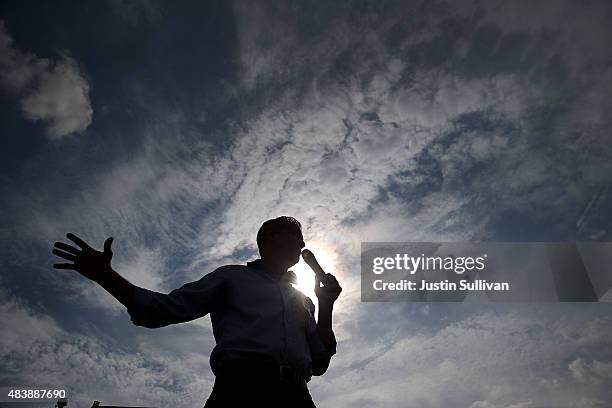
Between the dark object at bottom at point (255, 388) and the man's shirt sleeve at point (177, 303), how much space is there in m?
0.48

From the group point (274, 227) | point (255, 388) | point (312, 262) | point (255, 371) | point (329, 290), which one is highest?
point (274, 227)

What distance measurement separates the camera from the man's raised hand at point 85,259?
2529 mm

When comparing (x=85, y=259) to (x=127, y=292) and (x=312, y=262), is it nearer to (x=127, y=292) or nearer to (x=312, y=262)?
(x=127, y=292)

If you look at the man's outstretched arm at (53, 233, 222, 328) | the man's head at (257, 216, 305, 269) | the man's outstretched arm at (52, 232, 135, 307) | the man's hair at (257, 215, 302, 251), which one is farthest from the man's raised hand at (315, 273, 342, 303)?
the man's outstretched arm at (52, 232, 135, 307)

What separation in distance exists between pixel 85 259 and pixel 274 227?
4.58 feet

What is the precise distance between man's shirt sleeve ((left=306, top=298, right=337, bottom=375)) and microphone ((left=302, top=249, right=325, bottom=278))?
374 mm

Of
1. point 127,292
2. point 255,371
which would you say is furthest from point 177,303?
point 255,371

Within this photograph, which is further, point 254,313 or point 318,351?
point 318,351

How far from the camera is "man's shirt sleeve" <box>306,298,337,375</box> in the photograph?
126 inches

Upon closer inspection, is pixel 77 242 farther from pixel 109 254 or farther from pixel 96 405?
pixel 96 405

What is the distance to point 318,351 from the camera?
3.21m

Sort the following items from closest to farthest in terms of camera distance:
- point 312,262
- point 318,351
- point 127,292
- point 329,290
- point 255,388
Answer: point 255,388 < point 127,292 < point 318,351 < point 329,290 < point 312,262

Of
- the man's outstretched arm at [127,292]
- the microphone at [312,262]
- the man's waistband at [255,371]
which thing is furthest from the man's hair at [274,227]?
the man's waistband at [255,371]

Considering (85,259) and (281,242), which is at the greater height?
(281,242)
